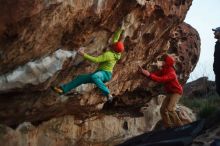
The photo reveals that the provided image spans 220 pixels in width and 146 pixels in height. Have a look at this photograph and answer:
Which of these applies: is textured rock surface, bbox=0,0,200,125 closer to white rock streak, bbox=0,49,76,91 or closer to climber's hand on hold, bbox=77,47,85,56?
white rock streak, bbox=0,49,76,91

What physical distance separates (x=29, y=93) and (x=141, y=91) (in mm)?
5302

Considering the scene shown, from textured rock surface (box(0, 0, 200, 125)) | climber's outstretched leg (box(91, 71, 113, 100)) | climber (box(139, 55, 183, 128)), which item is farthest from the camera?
climber (box(139, 55, 183, 128))

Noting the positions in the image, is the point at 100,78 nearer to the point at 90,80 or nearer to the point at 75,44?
the point at 90,80

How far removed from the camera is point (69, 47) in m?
12.4

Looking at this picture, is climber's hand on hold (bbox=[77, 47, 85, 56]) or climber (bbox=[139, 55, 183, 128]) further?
climber (bbox=[139, 55, 183, 128])

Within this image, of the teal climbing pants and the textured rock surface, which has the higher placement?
the textured rock surface

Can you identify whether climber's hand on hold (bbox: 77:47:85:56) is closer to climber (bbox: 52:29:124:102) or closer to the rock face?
climber (bbox: 52:29:124:102)

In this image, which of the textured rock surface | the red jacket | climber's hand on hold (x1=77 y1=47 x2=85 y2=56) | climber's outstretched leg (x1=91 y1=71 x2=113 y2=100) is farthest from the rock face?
the red jacket

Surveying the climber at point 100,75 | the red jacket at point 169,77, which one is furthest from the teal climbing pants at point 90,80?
the red jacket at point 169,77

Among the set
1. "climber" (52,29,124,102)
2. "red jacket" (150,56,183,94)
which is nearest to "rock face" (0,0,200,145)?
"climber" (52,29,124,102)

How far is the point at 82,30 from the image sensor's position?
1221 centimetres

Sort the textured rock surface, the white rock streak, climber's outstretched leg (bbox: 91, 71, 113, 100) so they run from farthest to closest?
climber's outstretched leg (bbox: 91, 71, 113, 100)
the white rock streak
the textured rock surface

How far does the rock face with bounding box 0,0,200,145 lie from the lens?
1116 cm

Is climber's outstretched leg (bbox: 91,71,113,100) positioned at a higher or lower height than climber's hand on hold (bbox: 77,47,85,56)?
lower
